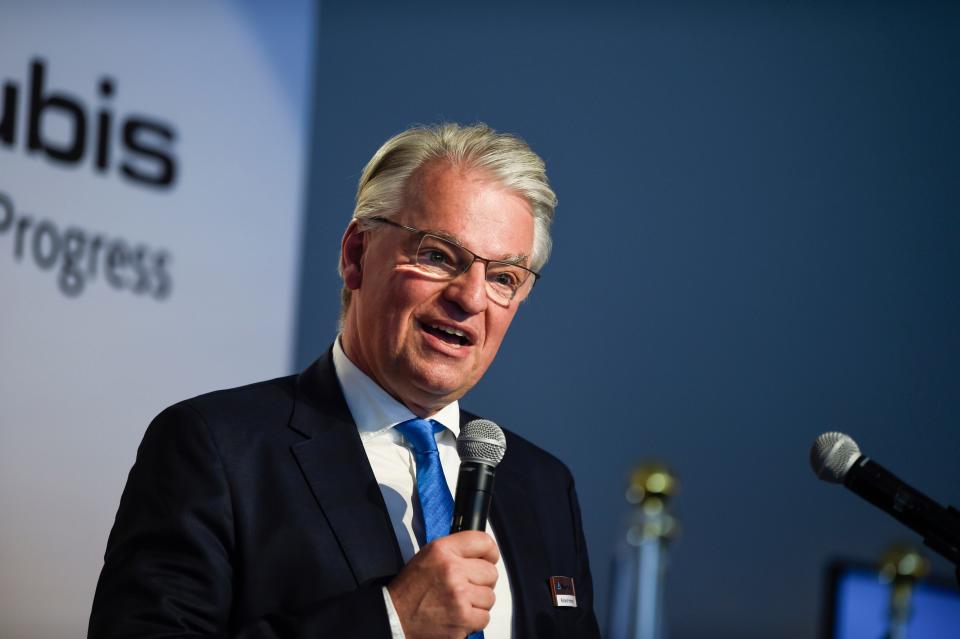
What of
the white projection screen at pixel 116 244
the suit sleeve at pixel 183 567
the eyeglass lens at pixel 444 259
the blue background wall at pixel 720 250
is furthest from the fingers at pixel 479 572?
the blue background wall at pixel 720 250

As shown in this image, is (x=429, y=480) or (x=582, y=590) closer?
(x=429, y=480)

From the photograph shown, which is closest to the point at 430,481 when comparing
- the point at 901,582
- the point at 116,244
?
the point at 116,244

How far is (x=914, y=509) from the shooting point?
152cm

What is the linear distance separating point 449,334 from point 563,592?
521mm

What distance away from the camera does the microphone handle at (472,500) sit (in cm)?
157

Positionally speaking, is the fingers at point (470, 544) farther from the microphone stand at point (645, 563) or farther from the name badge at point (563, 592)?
the microphone stand at point (645, 563)

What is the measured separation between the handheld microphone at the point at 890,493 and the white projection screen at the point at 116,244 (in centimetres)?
213

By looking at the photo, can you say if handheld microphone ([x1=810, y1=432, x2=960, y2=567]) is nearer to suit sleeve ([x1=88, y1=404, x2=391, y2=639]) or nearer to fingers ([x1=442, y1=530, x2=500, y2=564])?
fingers ([x1=442, y1=530, x2=500, y2=564])

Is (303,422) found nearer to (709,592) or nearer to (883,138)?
(709,592)

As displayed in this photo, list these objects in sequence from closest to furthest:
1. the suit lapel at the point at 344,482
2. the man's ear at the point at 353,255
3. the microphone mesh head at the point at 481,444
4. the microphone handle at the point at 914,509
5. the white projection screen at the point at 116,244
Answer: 1. the microphone handle at the point at 914,509
2. the microphone mesh head at the point at 481,444
3. the suit lapel at the point at 344,482
4. the man's ear at the point at 353,255
5. the white projection screen at the point at 116,244

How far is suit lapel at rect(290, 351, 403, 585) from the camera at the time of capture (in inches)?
68.1

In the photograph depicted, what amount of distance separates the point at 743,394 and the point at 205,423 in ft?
8.75

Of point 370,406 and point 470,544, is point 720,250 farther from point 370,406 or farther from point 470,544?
point 470,544

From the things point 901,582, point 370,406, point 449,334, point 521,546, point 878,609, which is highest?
point 449,334
